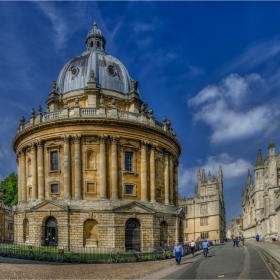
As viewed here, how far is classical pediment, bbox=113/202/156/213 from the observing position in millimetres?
36469

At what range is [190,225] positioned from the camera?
85.6m

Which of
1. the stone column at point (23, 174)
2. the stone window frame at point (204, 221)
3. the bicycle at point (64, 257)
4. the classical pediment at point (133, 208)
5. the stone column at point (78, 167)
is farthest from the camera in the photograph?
the stone window frame at point (204, 221)

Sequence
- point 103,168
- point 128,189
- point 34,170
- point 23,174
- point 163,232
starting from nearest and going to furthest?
point 103,168 → point 128,189 → point 34,170 → point 163,232 → point 23,174

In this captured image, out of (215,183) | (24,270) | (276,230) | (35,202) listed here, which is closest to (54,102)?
(35,202)

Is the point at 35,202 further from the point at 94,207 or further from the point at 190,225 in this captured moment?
the point at 190,225

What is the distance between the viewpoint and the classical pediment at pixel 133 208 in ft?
120

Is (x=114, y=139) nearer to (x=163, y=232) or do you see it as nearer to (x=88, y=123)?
(x=88, y=123)

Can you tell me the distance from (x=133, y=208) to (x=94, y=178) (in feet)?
17.1

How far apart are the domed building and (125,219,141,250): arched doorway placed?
0.33 feet

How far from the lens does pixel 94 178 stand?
37781 mm

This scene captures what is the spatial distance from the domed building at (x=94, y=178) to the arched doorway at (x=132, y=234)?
4.0 inches

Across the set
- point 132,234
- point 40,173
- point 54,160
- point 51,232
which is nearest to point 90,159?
point 54,160

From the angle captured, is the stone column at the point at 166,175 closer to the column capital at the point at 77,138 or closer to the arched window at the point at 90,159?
the arched window at the point at 90,159

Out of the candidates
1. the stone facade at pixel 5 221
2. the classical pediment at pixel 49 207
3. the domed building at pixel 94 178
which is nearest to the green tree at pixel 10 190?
the stone facade at pixel 5 221
